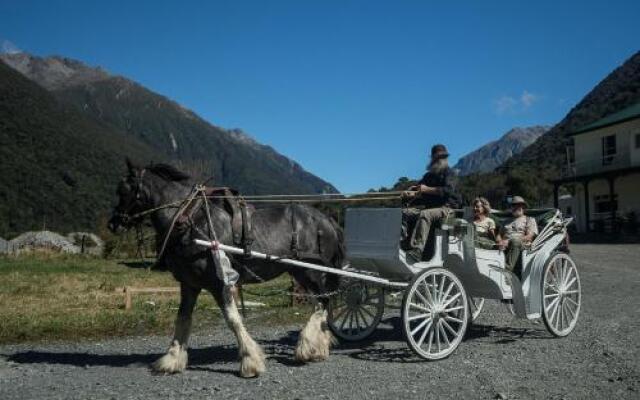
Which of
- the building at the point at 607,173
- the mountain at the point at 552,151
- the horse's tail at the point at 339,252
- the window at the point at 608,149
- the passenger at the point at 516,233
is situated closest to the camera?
the horse's tail at the point at 339,252

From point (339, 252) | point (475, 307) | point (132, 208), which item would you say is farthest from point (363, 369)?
point (475, 307)

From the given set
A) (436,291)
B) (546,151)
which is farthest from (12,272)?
(546,151)

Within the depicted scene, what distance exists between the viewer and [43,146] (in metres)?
68.4

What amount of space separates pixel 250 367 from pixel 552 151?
71.2 m

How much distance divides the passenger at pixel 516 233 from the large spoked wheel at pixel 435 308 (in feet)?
4.72

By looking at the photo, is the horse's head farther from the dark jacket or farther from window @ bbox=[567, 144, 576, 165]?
window @ bbox=[567, 144, 576, 165]

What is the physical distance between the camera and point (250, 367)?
6898mm

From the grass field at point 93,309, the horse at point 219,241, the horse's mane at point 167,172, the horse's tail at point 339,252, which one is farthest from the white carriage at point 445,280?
the horse's mane at point 167,172

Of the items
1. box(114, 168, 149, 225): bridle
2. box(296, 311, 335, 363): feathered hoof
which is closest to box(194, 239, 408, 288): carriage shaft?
box(296, 311, 335, 363): feathered hoof

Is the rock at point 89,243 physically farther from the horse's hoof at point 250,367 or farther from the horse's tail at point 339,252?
the horse's hoof at point 250,367

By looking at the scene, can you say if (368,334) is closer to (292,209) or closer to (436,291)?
(436,291)

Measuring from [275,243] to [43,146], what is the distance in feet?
221

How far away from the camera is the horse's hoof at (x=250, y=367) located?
690cm

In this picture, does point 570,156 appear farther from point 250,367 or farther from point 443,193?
point 250,367
